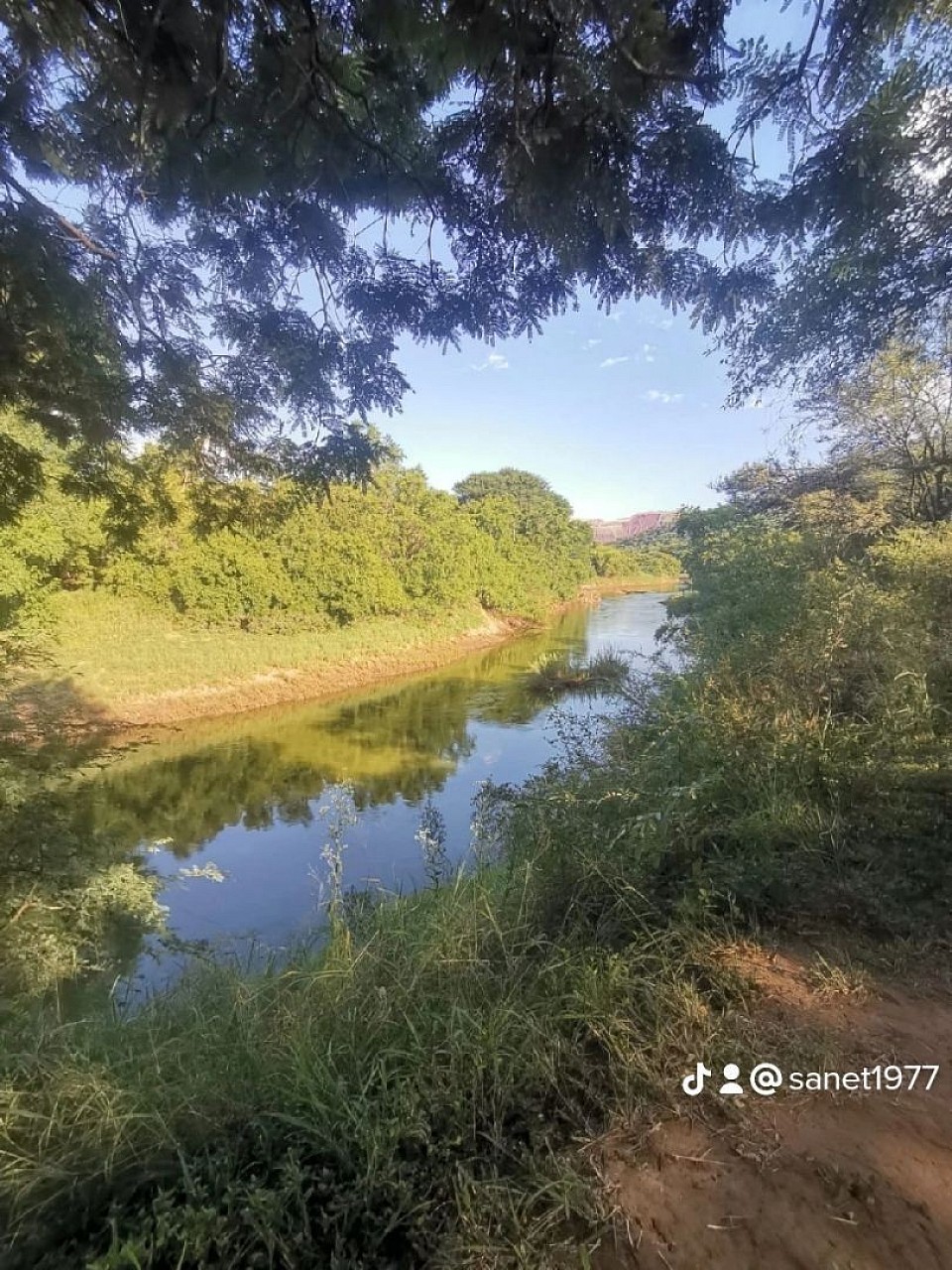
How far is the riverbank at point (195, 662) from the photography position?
36.6 feet

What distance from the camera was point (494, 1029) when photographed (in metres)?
1.66

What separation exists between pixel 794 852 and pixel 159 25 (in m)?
3.83

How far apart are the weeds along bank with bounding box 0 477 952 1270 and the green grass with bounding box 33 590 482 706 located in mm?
9185

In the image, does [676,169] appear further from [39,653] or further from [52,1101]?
[39,653]

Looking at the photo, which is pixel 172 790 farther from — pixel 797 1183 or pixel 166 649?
pixel 797 1183

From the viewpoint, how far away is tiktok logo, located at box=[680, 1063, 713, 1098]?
1508 mm

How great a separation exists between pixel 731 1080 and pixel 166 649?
14.3 metres

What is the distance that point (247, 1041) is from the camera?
5.63ft

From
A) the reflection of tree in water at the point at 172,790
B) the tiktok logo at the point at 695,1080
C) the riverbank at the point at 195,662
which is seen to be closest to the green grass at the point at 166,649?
the riverbank at the point at 195,662

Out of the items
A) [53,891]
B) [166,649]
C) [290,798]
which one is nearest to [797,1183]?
[53,891]

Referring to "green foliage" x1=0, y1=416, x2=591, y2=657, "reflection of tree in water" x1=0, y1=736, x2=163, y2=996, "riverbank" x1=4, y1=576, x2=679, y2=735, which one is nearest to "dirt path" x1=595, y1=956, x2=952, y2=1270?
"green foliage" x1=0, y1=416, x2=591, y2=657

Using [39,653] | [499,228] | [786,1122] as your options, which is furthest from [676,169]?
[39,653]

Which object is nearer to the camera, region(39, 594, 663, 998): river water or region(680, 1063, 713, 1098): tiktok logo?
region(680, 1063, 713, 1098): tiktok logo

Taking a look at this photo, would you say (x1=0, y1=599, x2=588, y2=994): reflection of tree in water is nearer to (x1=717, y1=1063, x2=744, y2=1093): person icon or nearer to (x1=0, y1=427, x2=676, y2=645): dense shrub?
(x1=0, y1=427, x2=676, y2=645): dense shrub
